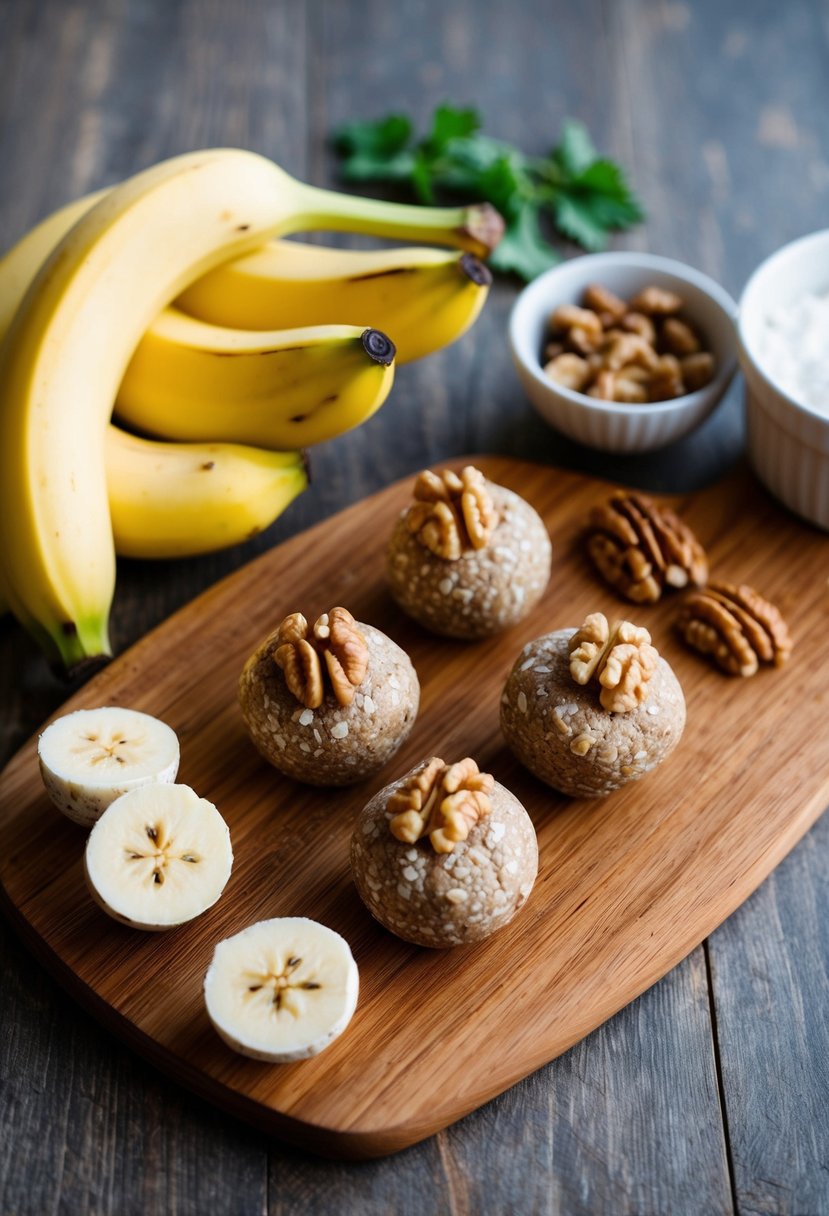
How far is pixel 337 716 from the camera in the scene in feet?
5.73

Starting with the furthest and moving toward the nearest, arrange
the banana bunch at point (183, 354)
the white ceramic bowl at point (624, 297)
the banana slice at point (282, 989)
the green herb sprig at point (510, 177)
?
the green herb sprig at point (510, 177) < the white ceramic bowl at point (624, 297) < the banana bunch at point (183, 354) < the banana slice at point (282, 989)

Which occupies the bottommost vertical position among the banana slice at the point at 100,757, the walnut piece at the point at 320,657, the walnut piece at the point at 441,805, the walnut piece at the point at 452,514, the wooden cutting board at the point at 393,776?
the wooden cutting board at the point at 393,776

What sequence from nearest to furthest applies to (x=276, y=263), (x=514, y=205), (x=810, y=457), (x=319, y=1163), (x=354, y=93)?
(x=319, y=1163), (x=810, y=457), (x=276, y=263), (x=514, y=205), (x=354, y=93)

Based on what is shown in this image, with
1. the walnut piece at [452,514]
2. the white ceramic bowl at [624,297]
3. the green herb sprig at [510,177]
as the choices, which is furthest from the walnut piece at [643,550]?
the green herb sprig at [510,177]

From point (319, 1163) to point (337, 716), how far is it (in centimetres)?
62

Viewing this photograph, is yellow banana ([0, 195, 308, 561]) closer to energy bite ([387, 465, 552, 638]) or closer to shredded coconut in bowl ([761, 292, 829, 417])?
energy bite ([387, 465, 552, 638])

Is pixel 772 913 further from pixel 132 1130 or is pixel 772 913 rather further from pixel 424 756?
pixel 132 1130

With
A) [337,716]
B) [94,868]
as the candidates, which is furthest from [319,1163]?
[337,716]

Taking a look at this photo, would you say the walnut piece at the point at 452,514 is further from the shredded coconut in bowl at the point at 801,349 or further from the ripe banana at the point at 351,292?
the shredded coconut in bowl at the point at 801,349

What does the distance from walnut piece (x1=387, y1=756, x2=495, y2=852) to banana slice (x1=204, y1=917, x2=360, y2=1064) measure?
180 mm

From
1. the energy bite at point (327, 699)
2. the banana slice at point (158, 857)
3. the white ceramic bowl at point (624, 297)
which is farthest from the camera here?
the white ceramic bowl at point (624, 297)

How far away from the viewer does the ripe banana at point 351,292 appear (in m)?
2.12

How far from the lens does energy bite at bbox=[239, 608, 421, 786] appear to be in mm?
1742

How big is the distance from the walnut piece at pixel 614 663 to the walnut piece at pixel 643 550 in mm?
348
